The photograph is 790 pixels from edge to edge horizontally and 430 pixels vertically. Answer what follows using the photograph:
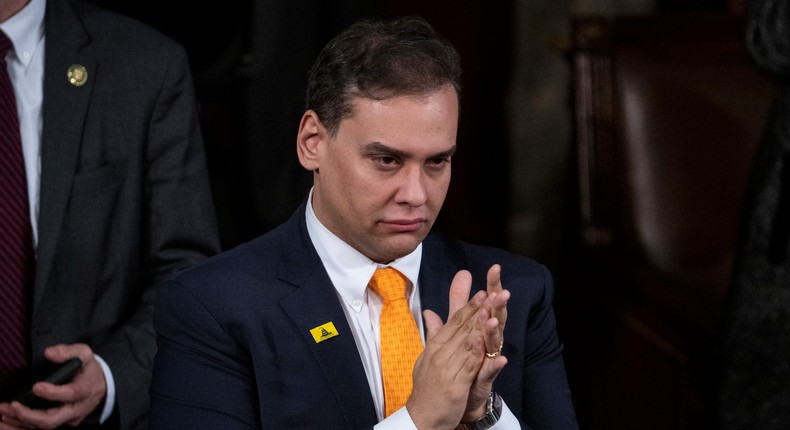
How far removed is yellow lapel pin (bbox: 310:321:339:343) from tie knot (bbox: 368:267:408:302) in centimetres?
9

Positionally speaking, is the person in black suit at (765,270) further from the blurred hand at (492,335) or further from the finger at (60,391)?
the finger at (60,391)

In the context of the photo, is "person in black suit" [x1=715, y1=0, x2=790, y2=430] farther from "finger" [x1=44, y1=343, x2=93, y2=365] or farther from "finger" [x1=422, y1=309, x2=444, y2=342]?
"finger" [x1=44, y1=343, x2=93, y2=365]

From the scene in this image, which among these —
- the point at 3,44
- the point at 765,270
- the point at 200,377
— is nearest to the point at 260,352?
the point at 200,377

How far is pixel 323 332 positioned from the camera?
1.63 metres

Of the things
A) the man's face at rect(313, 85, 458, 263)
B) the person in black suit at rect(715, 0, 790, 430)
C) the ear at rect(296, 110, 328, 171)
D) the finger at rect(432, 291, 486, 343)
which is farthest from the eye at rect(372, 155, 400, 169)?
the person in black suit at rect(715, 0, 790, 430)

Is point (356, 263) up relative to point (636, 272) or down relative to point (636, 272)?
up

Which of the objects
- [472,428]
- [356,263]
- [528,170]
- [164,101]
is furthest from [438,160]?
[528,170]

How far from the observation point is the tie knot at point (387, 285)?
1.68m

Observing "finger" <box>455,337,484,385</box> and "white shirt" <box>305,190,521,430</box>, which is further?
"white shirt" <box>305,190,521,430</box>

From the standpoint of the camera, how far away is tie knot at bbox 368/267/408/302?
168cm

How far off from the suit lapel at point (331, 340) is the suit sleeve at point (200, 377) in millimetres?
94

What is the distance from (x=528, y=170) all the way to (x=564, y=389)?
6.85 ft

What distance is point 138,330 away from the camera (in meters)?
1.92

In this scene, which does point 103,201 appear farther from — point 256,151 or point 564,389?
point 564,389
